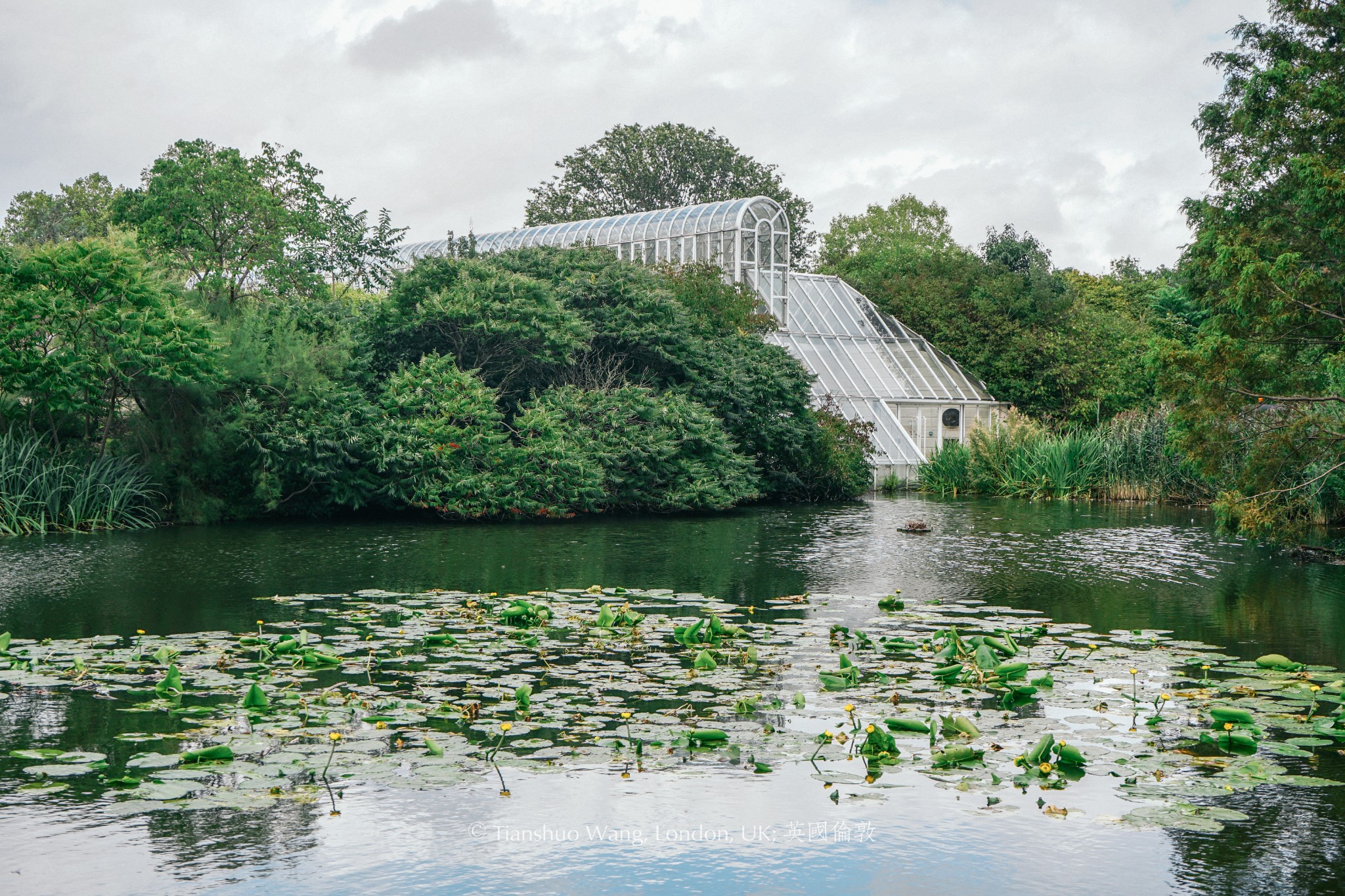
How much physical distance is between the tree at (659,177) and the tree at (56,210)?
2177 cm

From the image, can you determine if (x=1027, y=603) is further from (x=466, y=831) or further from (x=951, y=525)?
(x=951, y=525)

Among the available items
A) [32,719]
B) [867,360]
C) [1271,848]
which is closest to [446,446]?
[32,719]

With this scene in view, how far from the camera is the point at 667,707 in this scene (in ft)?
26.2

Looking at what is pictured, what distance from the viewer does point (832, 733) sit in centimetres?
731

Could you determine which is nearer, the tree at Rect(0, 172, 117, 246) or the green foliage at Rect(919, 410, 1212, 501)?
the green foliage at Rect(919, 410, 1212, 501)

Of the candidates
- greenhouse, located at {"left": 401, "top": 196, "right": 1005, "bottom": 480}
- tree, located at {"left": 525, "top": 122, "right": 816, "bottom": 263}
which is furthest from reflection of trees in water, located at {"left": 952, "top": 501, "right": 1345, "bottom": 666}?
tree, located at {"left": 525, "top": 122, "right": 816, "bottom": 263}

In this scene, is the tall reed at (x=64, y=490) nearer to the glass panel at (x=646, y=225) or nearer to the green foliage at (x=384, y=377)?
the green foliage at (x=384, y=377)

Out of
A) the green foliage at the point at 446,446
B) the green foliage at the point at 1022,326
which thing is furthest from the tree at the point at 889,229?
the green foliage at the point at 446,446

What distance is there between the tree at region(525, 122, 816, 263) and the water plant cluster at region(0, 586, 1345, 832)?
160 feet

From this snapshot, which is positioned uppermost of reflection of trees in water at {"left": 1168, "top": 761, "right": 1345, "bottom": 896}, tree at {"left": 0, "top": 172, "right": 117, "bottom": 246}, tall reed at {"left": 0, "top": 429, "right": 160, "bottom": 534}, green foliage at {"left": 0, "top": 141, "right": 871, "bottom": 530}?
tree at {"left": 0, "top": 172, "right": 117, "bottom": 246}

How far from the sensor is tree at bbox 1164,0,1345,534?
1642cm

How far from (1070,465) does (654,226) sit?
Answer: 16.0 meters

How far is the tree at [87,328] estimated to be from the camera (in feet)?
66.3

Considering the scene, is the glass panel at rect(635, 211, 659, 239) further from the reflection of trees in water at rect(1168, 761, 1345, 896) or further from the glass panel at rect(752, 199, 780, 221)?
the reflection of trees in water at rect(1168, 761, 1345, 896)
